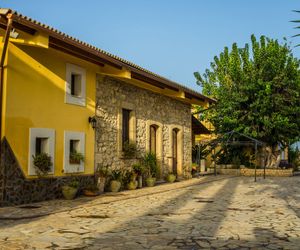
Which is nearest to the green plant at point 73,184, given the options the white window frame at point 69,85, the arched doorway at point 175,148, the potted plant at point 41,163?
the potted plant at point 41,163

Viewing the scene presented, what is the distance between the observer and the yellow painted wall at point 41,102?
31.8 ft

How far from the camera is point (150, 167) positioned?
15320 millimetres

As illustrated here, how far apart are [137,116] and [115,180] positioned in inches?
121

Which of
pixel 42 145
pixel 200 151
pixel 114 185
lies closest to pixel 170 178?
pixel 114 185

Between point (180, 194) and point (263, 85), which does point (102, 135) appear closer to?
point (180, 194)

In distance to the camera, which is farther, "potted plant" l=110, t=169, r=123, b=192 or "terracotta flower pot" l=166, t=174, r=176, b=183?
"terracotta flower pot" l=166, t=174, r=176, b=183

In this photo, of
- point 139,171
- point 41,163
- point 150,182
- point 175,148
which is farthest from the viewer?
point 175,148

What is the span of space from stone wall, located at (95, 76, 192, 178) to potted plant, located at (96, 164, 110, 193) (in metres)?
0.20

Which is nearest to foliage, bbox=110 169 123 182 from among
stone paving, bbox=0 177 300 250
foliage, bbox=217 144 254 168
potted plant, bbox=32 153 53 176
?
stone paving, bbox=0 177 300 250

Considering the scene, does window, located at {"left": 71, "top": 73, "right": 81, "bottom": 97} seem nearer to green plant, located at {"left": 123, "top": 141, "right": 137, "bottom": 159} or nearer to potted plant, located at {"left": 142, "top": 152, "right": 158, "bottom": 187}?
green plant, located at {"left": 123, "top": 141, "right": 137, "bottom": 159}

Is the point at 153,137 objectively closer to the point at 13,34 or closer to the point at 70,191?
the point at 70,191

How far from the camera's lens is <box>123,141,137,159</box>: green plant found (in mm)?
14117

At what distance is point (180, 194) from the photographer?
1233cm

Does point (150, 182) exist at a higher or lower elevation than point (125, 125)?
lower
